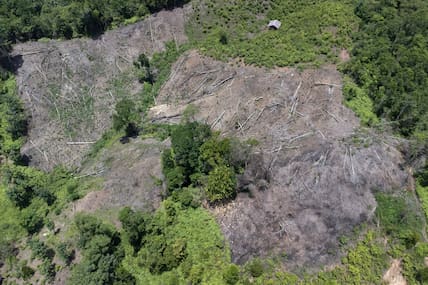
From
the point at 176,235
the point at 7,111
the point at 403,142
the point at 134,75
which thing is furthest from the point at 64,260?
the point at 403,142

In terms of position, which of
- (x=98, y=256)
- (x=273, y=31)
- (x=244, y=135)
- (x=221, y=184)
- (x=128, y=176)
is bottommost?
(x=98, y=256)

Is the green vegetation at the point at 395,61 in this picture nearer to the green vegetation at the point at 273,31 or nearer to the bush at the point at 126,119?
the green vegetation at the point at 273,31

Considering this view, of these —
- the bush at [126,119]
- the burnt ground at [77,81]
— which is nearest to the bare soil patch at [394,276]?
the bush at [126,119]

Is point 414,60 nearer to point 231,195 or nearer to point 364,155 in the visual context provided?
point 364,155

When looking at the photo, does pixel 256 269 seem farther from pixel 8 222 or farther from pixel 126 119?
pixel 8 222

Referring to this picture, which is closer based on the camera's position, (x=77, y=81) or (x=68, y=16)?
(x=77, y=81)

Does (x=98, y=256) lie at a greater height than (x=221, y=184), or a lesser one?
lesser

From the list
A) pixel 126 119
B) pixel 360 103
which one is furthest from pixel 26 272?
pixel 360 103
